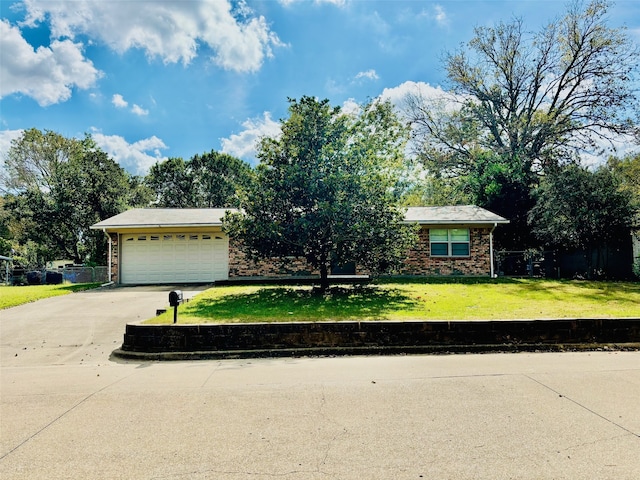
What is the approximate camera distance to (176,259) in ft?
62.7

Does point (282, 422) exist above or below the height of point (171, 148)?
below

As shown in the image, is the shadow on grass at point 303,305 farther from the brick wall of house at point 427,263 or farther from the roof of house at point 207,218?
the roof of house at point 207,218

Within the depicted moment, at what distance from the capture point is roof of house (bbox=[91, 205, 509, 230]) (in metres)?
18.3

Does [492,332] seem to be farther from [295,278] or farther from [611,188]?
[611,188]

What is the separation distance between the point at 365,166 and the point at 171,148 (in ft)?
106

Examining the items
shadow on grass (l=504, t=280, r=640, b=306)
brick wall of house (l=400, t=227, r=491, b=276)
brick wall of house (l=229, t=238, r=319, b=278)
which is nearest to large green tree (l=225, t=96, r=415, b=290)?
shadow on grass (l=504, t=280, r=640, b=306)

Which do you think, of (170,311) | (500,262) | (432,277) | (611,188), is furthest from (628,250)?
(170,311)

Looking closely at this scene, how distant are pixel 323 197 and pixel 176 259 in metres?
10.2

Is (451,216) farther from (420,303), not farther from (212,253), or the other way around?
(212,253)

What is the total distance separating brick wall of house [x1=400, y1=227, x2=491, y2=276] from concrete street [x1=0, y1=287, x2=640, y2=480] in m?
11.8

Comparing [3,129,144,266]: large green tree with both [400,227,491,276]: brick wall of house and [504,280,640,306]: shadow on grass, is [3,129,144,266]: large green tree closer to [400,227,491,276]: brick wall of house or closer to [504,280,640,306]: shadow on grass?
[400,227,491,276]: brick wall of house

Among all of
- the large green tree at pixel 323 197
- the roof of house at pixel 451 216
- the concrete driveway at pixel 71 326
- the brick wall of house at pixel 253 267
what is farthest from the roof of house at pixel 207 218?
the large green tree at pixel 323 197

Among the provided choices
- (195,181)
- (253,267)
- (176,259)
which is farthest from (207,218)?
(195,181)

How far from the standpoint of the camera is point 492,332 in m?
7.66
